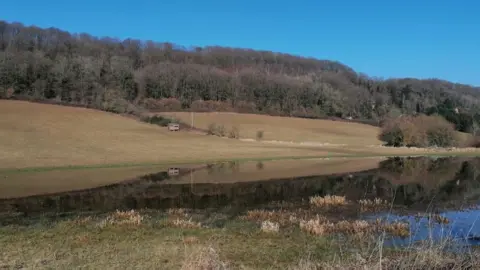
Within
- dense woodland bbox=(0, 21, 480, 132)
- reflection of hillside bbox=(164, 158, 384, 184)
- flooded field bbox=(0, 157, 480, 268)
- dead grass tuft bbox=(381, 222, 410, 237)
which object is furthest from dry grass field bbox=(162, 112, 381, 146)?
dead grass tuft bbox=(381, 222, 410, 237)

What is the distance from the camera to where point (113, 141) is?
58875 millimetres

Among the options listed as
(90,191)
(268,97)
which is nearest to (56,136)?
(90,191)

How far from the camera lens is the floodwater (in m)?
19.0

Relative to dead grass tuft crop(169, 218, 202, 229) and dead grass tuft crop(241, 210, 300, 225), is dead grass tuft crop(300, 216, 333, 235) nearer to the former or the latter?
dead grass tuft crop(241, 210, 300, 225)

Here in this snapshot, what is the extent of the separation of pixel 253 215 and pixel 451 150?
7101 centimetres

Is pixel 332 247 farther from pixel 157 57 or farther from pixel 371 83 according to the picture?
pixel 371 83

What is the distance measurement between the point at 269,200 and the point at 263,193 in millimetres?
2833

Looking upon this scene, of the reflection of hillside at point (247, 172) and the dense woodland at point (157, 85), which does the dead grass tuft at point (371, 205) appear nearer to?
the reflection of hillside at point (247, 172)

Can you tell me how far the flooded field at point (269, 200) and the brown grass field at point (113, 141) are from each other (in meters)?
7.43

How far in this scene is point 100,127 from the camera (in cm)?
7112

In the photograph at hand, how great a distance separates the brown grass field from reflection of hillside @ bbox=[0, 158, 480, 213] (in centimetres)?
1354

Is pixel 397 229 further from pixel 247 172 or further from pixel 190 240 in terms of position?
pixel 247 172

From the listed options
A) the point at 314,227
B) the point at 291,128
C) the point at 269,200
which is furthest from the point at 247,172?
the point at 291,128

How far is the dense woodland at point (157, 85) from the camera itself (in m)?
101
